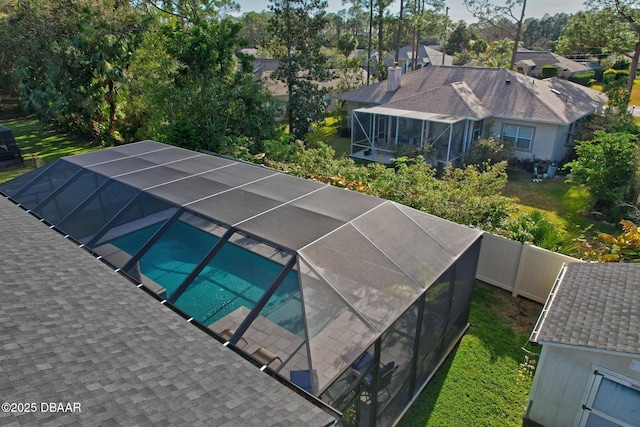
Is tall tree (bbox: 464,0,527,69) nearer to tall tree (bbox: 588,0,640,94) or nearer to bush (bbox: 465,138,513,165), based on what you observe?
tall tree (bbox: 588,0,640,94)

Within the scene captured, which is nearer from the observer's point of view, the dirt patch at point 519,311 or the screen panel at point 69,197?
the screen panel at point 69,197

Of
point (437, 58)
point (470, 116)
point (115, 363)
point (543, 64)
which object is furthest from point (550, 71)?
point (115, 363)

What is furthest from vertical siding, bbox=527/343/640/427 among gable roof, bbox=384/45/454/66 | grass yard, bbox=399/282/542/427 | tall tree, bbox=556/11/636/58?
gable roof, bbox=384/45/454/66

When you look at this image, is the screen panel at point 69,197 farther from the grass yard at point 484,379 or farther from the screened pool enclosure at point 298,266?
the grass yard at point 484,379

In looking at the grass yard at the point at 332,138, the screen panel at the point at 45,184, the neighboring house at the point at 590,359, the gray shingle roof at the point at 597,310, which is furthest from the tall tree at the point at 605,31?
the screen panel at the point at 45,184

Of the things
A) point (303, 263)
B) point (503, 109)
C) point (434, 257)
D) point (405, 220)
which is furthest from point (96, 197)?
point (503, 109)
